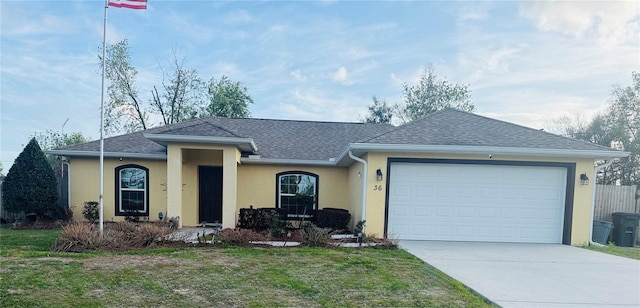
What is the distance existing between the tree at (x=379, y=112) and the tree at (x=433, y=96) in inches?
65.2

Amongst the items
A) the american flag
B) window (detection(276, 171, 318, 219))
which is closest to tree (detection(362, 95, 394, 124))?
window (detection(276, 171, 318, 219))

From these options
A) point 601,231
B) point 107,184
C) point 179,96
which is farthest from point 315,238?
point 179,96

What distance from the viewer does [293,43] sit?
14922 millimetres

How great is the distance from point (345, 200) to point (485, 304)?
7768 millimetres

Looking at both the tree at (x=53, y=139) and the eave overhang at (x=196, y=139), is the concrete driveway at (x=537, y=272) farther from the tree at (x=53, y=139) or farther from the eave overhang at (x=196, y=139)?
the tree at (x=53, y=139)

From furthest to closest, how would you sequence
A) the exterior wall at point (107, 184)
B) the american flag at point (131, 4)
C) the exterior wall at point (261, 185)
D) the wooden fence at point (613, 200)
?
the exterior wall at point (261, 185) → the wooden fence at point (613, 200) → the exterior wall at point (107, 184) → the american flag at point (131, 4)

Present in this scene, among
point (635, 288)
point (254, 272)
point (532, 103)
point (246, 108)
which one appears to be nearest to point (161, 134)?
point (254, 272)

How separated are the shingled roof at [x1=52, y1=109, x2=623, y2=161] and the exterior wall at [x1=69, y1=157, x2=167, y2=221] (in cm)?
48

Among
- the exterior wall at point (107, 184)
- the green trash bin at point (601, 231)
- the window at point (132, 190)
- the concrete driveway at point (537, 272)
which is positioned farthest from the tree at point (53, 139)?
the green trash bin at point (601, 231)

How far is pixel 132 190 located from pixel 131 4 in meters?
6.29

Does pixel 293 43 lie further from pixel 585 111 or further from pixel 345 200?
pixel 585 111

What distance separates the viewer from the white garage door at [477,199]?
8.77m

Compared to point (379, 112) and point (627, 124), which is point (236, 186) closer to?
point (379, 112)

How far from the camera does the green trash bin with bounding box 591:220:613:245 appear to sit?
9.91 meters
